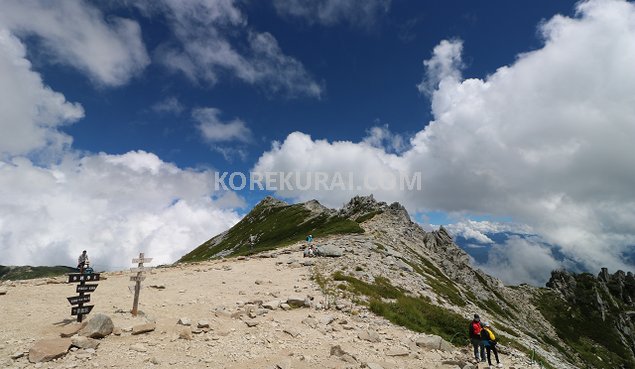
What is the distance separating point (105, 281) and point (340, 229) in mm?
45343

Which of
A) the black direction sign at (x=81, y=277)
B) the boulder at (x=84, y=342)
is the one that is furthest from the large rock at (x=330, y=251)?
the boulder at (x=84, y=342)

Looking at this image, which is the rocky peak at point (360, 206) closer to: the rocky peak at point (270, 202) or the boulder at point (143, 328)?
the rocky peak at point (270, 202)

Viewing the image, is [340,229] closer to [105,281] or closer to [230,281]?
[230,281]

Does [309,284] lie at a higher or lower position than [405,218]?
lower

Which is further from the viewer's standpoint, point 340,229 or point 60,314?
point 340,229

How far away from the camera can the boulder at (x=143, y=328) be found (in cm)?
1615

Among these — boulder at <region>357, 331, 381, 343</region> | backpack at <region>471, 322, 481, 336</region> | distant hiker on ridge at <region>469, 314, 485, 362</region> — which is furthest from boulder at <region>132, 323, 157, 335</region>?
backpack at <region>471, 322, 481, 336</region>

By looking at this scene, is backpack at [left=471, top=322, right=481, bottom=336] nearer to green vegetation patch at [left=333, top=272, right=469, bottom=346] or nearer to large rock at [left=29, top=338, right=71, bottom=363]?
green vegetation patch at [left=333, top=272, right=469, bottom=346]

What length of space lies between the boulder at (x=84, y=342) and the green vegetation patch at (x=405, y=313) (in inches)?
657

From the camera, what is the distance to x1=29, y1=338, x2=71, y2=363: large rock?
1304cm

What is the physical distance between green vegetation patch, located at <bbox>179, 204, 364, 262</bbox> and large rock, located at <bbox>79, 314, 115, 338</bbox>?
175 feet

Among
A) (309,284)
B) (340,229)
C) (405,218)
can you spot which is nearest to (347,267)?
(309,284)

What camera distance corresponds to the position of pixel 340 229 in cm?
7056

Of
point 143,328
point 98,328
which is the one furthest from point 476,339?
point 98,328
